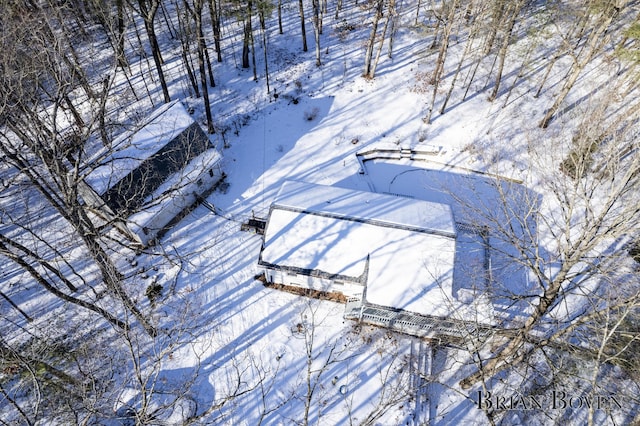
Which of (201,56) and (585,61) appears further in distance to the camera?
(201,56)

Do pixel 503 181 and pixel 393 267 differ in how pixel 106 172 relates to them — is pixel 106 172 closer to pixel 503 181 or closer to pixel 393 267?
pixel 393 267

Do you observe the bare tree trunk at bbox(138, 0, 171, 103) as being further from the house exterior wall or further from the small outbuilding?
the house exterior wall

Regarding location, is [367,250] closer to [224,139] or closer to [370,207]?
[370,207]

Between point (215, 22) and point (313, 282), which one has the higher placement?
point (215, 22)

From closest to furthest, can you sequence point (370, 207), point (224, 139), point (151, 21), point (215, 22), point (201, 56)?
point (370, 207) → point (151, 21) → point (201, 56) → point (224, 139) → point (215, 22)

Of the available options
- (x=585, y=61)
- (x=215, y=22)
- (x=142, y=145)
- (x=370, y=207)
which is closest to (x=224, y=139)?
(x=142, y=145)

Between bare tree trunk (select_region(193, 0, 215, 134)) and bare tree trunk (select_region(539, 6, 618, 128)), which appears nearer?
bare tree trunk (select_region(539, 6, 618, 128))

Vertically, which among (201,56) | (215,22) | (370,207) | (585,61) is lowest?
(370,207)

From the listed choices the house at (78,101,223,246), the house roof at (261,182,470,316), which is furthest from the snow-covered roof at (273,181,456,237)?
the house at (78,101,223,246)
